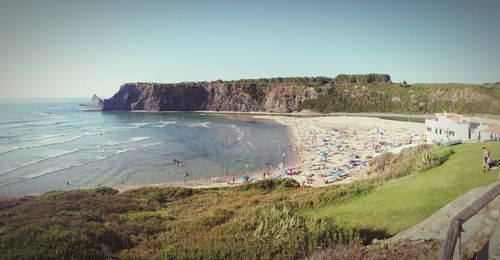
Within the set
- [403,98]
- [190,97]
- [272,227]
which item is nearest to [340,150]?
[272,227]

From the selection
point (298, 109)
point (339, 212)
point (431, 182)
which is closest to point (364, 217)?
point (339, 212)

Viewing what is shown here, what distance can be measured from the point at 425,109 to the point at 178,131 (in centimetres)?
9111

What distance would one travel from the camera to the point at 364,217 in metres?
11.2

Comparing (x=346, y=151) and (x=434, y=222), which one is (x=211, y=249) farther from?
(x=346, y=151)

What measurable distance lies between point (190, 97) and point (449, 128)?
138 m

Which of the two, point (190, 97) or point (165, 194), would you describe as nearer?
point (165, 194)

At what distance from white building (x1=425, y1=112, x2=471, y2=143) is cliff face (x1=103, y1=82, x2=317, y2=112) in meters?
120

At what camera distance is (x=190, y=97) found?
533ft

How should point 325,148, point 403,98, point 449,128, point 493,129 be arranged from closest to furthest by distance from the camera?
point 493,129, point 449,128, point 325,148, point 403,98

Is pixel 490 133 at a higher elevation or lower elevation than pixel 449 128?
lower

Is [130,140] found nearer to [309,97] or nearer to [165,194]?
[165,194]

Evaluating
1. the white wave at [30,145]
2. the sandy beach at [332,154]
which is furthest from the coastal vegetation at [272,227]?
the white wave at [30,145]

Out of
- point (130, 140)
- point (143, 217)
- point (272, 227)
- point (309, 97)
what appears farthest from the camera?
point (309, 97)

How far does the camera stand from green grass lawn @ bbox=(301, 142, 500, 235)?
33.9ft
